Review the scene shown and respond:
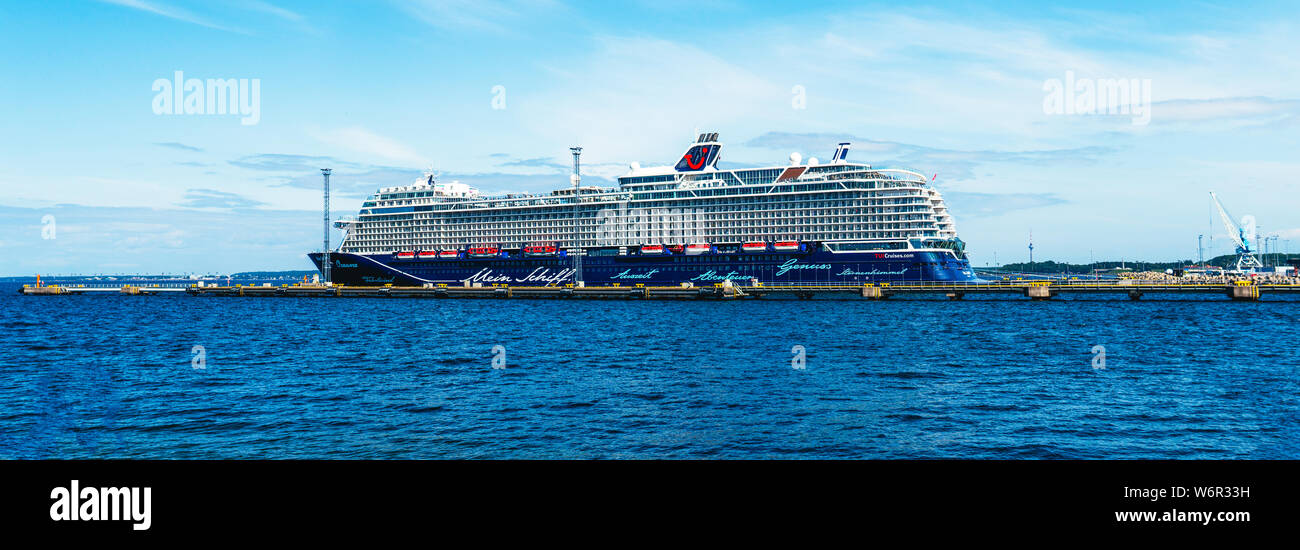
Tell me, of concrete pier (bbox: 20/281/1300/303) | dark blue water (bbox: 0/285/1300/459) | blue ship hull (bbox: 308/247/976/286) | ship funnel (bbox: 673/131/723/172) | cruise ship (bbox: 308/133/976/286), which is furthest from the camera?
ship funnel (bbox: 673/131/723/172)

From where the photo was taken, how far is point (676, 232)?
108438mm

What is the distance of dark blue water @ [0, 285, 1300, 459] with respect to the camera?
20016 millimetres

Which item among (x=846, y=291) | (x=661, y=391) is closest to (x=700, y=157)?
(x=846, y=291)

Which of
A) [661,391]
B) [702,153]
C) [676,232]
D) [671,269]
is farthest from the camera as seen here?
[702,153]

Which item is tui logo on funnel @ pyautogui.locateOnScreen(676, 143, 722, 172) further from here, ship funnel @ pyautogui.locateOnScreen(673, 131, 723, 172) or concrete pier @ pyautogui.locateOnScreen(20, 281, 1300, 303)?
concrete pier @ pyautogui.locateOnScreen(20, 281, 1300, 303)

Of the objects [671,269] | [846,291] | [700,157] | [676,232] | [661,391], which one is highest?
[700,157]

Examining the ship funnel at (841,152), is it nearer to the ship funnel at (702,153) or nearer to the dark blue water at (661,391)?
the ship funnel at (702,153)

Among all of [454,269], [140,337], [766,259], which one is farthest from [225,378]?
[454,269]

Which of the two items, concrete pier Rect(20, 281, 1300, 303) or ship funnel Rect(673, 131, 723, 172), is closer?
concrete pier Rect(20, 281, 1300, 303)

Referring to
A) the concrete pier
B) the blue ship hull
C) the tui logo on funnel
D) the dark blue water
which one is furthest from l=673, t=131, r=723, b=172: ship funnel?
the dark blue water

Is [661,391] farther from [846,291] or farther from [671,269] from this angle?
[671,269]

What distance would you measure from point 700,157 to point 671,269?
61.6 ft

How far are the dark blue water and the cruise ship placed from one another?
1615 inches
